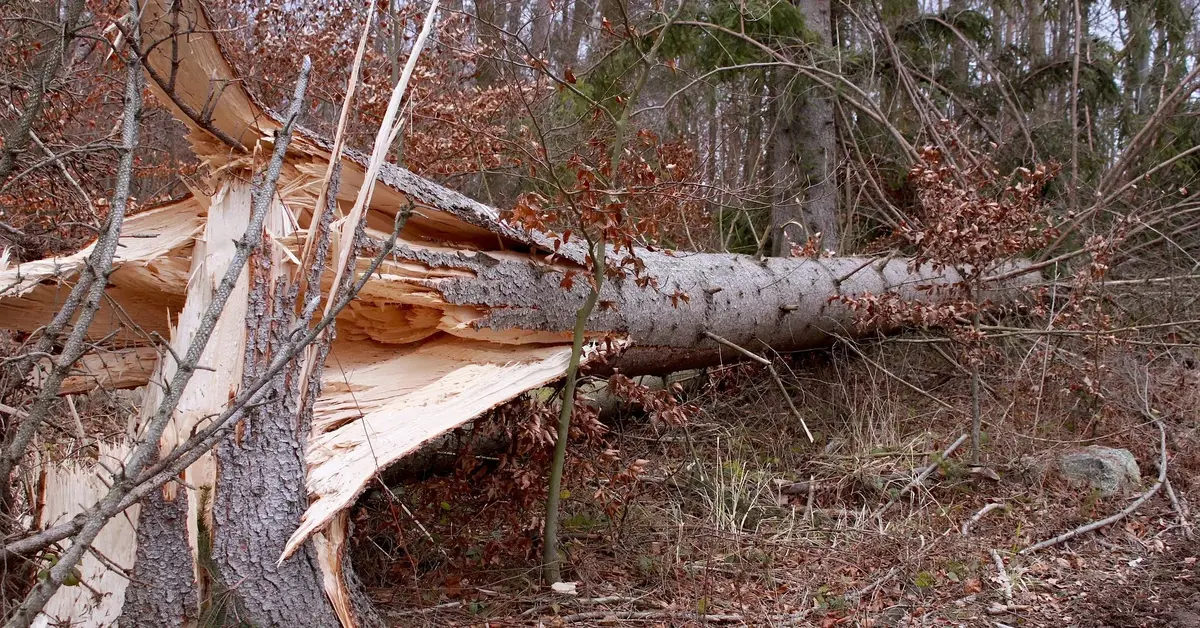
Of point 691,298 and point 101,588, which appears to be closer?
point 101,588

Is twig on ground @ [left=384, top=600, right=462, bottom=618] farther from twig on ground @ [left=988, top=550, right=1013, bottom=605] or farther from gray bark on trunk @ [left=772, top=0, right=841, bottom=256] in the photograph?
gray bark on trunk @ [left=772, top=0, right=841, bottom=256]

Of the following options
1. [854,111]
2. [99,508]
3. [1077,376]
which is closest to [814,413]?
[1077,376]

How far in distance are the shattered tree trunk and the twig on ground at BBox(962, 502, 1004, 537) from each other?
1817 millimetres

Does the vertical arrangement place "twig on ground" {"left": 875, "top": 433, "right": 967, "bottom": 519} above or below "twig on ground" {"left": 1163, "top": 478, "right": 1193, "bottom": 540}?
above

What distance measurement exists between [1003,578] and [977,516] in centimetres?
65

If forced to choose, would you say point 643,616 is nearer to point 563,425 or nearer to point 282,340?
point 563,425

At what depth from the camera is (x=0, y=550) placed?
160 cm

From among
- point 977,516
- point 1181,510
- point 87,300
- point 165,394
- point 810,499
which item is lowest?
point 1181,510

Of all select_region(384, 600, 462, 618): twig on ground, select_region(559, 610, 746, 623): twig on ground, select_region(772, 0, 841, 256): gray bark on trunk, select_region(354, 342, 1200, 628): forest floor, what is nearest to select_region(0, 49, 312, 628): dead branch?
select_region(354, 342, 1200, 628): forest floor

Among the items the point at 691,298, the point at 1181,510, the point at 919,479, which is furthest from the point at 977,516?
the point at 691,298

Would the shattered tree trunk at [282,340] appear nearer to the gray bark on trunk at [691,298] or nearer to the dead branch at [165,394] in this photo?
the gray bark on trunk at [691,298]

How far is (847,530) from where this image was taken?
162 inches

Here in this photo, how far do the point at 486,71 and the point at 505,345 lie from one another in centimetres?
556

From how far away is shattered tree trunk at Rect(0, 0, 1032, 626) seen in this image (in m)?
2.72
